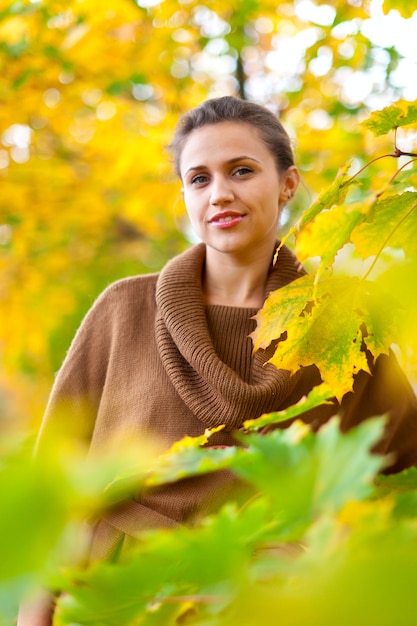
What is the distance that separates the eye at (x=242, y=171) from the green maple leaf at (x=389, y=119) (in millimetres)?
534

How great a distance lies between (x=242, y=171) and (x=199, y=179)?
0.28 ft

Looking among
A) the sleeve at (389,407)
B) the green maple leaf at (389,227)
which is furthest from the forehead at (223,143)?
the green maple leaf at (389,227)

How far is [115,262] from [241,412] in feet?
7.46

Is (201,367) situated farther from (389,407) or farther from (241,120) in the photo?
(241,120)

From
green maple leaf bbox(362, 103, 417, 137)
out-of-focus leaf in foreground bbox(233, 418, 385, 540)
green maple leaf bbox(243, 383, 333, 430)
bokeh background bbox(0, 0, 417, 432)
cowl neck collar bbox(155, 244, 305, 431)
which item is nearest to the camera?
out-of-focus leaf in foreground bbox(233, 418, 385, 540)

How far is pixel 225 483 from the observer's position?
1.28 metres

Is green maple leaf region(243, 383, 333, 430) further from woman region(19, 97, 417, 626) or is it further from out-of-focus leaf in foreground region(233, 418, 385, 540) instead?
woman region(19, 97, 417, 626)

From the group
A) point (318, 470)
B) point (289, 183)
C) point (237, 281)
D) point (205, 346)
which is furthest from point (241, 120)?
point (318, 470)

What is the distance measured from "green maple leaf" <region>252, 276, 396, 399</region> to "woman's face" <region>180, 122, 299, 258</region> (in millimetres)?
440

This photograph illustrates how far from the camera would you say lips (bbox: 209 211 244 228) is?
4.36 ft

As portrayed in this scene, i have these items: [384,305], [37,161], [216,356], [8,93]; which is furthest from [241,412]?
[37,161]

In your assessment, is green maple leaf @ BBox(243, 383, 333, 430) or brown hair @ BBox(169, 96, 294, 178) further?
brown hair @ BBox(169, 96, 294, 178)

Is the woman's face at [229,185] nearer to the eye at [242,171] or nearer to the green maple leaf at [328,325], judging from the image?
the eye at [242,171]

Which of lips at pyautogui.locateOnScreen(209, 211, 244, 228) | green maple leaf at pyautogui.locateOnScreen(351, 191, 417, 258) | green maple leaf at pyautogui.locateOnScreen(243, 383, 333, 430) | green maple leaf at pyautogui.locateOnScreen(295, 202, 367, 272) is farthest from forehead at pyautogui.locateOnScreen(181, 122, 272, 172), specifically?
green maple leaf at pyautogui.locateOnScreen(243, 383, 333, 430)
